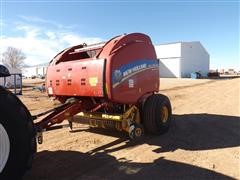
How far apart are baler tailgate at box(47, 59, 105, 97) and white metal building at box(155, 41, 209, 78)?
43548 millimetres

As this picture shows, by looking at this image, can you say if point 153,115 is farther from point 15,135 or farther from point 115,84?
point 15,135

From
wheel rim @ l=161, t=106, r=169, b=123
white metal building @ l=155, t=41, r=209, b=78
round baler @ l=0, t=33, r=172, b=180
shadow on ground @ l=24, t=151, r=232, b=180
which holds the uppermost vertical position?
white metal building @ l=155, t=41, r=209, b=78

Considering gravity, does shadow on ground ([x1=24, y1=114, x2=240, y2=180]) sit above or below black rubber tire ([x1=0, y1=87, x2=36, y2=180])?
below

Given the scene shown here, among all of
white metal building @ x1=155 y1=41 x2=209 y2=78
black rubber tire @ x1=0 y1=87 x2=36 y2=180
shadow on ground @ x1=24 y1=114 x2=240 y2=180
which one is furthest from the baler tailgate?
white metal building @ x1=155 y1=41 x2=209 y2=78

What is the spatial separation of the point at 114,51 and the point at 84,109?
145 centimetres

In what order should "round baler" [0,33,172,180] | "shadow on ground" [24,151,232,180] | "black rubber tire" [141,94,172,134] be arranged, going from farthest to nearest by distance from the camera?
1. "black rubber tire" [141,94,172,134]
2. "round baler" [0,33,172,180]
3. "shadow on ground" [24,151,232,180]

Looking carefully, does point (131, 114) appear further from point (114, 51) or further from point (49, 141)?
point (49, 141)

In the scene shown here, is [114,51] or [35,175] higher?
[114,51]

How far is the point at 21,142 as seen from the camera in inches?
144

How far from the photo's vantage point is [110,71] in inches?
238

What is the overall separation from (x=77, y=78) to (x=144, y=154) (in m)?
2.14

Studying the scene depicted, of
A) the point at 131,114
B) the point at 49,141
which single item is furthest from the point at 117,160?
the point at 49,141

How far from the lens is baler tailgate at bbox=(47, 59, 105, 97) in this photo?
6.20m

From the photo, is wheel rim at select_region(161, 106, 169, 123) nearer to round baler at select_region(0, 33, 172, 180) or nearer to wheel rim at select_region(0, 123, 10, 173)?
round baler at select_region(0, 33, 172, 180)
